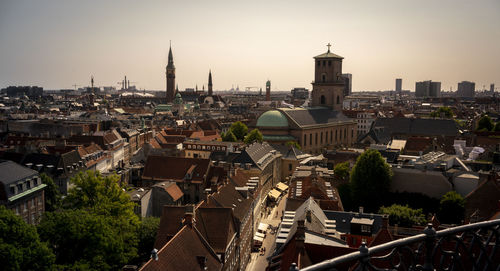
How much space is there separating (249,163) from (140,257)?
23.8 meters

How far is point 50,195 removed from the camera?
123ft

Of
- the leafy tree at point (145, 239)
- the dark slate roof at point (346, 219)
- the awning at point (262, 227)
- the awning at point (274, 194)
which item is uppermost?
the dark slate roof at point (346, 219)

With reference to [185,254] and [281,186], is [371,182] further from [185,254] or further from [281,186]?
[185,254]

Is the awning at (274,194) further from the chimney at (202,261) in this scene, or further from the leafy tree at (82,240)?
the chimney at (202,261)

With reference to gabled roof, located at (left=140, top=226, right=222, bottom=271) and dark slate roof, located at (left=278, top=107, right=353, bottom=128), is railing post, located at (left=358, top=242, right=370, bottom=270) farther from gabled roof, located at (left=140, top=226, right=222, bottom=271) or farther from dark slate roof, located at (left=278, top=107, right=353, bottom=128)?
dark slate roof, located at (left=278, top=107, right=353, bottom=128)

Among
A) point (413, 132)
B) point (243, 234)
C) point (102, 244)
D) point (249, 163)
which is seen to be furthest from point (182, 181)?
point (413, 132)

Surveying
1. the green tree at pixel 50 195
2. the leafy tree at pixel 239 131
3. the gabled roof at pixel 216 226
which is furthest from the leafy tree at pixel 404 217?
the leafy tree at pixel 239 131

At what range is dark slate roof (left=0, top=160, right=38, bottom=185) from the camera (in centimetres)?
3177

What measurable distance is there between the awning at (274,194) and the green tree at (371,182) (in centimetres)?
1098

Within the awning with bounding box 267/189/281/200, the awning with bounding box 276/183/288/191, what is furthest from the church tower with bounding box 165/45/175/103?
the awning with bounding box 267/189/281/200

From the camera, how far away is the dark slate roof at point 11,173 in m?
31.8

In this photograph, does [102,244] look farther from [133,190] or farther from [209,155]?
[209,155]

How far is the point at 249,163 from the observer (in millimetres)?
50875

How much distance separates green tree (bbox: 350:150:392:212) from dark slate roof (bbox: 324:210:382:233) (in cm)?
1172
